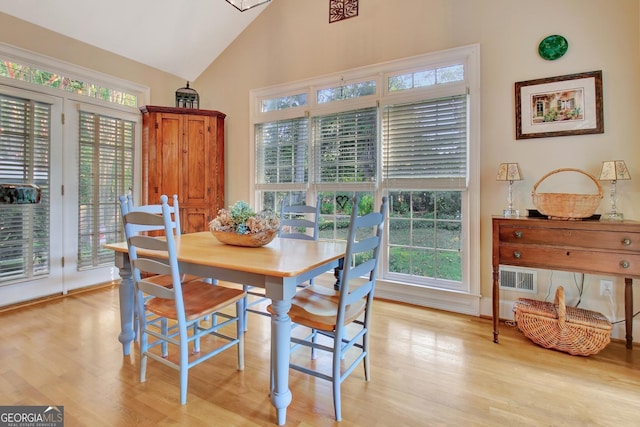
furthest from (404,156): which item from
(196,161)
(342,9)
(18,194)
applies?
(18,194)

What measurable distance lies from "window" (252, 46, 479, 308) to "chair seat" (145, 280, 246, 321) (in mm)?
1803

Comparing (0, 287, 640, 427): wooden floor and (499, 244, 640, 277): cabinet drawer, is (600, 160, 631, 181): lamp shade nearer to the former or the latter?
(499, 244, 640, 277): cabinet drawer

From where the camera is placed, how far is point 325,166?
3.62 metres

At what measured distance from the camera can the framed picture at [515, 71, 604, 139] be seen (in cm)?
241

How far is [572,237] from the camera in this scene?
213cm

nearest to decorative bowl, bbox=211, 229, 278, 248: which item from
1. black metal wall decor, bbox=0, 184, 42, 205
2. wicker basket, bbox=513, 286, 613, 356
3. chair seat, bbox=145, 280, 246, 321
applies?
chair seat, bbox=145, 280, 246, 321

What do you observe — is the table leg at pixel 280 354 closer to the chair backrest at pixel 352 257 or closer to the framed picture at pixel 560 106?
the chair backrest at pixel 352 257

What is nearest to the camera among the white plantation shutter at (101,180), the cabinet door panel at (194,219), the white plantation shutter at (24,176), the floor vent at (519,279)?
the floor vent at (519,279)

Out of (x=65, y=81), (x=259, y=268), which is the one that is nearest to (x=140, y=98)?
(x=65, y=81)

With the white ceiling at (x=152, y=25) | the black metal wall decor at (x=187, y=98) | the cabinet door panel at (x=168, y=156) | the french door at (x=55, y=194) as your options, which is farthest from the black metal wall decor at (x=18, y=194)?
the black metal wall decor at (x=187, y=98)

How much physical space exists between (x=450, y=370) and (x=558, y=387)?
582mm

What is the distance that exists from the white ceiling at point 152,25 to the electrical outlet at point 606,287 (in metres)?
4.62

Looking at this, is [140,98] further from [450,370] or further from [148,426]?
[450,370]

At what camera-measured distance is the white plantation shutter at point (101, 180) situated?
142 inches
